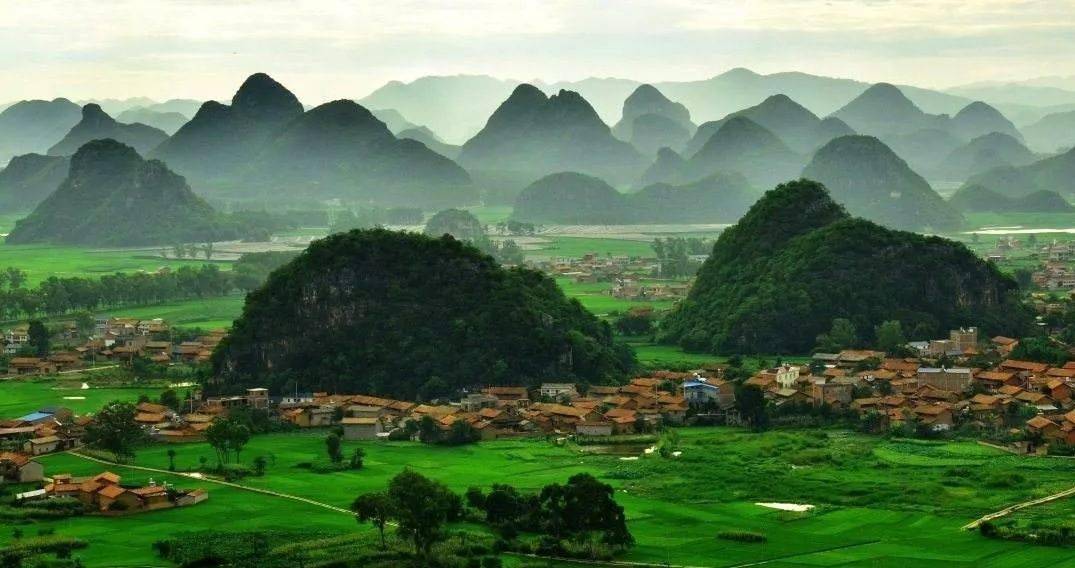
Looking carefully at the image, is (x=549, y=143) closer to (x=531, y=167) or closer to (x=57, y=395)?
(x=531, y=167)

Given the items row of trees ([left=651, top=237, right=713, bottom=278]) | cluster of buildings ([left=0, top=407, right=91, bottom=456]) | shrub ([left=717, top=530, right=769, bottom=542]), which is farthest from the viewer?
row of trees ([left=651, top=237, right=713, bottom=278])

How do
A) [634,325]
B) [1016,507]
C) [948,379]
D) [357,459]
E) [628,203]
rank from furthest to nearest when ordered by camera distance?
1. [628,203]
2. [634,325]
3. [948,379]
4. [357,459]
5. [1016,507]

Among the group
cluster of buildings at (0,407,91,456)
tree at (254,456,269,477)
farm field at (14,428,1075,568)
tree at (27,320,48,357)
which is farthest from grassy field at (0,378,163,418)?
tree at (254,456,269,477)

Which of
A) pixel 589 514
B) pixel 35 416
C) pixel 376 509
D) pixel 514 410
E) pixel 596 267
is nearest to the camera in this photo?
pixel 589 514

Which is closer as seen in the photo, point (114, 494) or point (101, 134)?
point (114, 494)

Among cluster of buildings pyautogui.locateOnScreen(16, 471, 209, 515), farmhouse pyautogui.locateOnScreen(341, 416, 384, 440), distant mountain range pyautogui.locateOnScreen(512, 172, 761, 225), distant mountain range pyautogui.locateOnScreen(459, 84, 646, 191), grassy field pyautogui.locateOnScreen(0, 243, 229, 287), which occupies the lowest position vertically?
cluster of buildings pyautogui.locateOnScreen(16, 471, 209, 515)

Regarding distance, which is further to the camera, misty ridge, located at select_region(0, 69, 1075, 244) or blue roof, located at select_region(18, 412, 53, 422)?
misty ridge, located at select_region(0, 69, 1075, 244)

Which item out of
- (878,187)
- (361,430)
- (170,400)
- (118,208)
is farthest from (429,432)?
(878,187)

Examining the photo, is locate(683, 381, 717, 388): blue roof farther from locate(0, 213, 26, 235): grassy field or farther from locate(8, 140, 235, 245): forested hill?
locate(0, 213, 26, 235): grassy field

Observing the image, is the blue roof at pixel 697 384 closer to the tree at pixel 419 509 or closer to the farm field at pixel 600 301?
the tree at pixel 419 509
